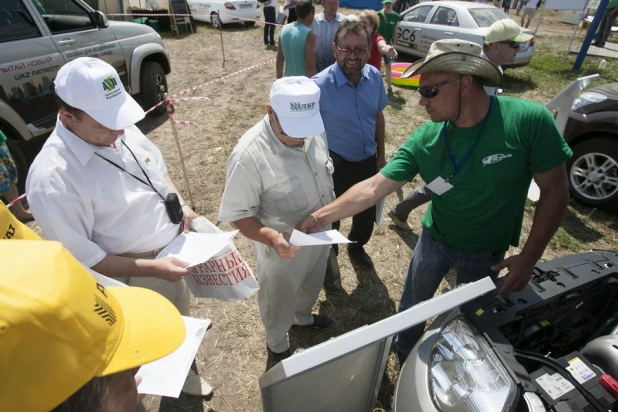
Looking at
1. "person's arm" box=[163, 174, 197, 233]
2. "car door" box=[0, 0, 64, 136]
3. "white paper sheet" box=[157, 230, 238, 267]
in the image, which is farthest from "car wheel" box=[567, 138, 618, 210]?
"car door" box=[0, 0, 64, 136]

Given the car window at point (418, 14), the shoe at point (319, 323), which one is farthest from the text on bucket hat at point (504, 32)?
the car window at point (418, 14)

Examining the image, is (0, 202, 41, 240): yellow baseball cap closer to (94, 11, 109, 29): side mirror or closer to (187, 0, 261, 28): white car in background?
(94, 11, 109, 29): side mirror

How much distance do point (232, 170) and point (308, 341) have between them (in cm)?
175

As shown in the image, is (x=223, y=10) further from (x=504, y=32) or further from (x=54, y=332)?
(x=54, y=332)

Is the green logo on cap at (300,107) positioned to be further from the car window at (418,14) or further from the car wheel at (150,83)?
the car window at (418,14)

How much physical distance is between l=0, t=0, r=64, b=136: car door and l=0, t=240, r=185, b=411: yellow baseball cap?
4566 mm

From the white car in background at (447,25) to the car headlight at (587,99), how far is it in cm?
408

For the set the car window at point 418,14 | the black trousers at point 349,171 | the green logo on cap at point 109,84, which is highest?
the green logo on cap at point 109,84

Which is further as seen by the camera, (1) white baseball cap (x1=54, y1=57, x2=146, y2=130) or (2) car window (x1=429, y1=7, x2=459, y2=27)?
(2) car window (x1=429, y1=7, x2=459, y2=27)

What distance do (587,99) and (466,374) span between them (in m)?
4.47

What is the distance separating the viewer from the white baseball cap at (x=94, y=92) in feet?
5.25

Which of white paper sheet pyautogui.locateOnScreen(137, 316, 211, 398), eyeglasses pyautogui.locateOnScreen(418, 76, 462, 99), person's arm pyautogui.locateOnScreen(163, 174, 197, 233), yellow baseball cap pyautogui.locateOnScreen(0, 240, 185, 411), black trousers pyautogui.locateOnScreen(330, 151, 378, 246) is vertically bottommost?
white paper sheet pyautogui.locateOnScreen(137, 316, 211, 398)

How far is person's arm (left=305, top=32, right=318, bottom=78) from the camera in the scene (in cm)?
415

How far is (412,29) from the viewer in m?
9.58
